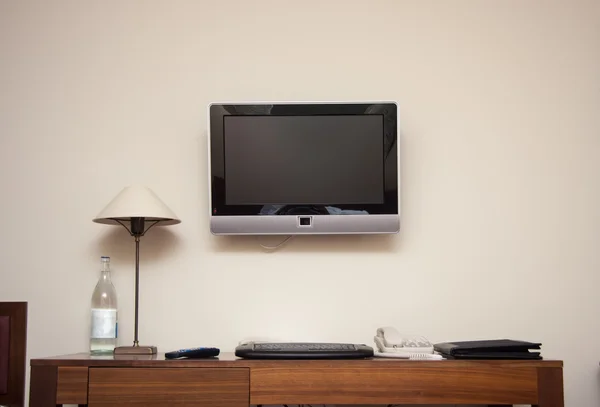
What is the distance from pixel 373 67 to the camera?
2701 millimetres

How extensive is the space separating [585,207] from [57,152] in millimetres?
2126

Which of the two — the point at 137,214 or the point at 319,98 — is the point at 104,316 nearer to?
the point at 137,214

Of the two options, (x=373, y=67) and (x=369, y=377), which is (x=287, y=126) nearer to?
(x=373, y=67)

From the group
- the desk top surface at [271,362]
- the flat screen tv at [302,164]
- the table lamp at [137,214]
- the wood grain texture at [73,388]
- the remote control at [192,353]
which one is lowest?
the wood grain texture at [73,388]

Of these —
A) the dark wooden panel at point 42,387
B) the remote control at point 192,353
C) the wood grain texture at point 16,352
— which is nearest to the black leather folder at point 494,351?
the remote control at point 192,353

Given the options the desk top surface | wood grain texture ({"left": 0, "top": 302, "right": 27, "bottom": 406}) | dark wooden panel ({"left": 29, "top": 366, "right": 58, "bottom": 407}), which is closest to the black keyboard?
the desk top surface

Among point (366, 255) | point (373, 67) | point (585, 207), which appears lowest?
point (366, 255)

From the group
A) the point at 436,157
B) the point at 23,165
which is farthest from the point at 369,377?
the point at 23,165

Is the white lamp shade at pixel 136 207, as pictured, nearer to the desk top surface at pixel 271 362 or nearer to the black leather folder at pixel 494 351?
the desk top surface at pixel 271 362

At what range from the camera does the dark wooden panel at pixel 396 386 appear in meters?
2.06

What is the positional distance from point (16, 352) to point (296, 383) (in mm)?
1195

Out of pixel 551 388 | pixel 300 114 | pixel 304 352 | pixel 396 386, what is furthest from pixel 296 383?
pixel 300 114

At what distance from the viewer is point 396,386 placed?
6.77ft

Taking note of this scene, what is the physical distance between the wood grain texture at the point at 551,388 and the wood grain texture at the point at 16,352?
74.1 inches
